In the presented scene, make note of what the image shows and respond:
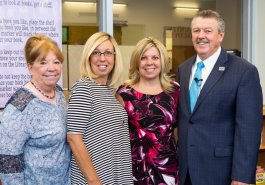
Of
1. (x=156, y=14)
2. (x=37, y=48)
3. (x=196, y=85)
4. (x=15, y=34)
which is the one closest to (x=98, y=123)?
(x=37, y=48)

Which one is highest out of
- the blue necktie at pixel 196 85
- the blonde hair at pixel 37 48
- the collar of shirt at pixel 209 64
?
the blonde hair at pixel 37 48

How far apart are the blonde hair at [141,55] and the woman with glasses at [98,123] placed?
249mm

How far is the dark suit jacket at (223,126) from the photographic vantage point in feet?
8.16

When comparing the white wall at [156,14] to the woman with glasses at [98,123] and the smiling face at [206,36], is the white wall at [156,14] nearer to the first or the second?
the smiling face at [206,36]

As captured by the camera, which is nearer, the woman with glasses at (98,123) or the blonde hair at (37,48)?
the blonde hair at (37,48)

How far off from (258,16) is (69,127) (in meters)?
3.10

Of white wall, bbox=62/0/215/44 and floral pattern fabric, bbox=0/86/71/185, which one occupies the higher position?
white wall, bbox=62/0/215/44

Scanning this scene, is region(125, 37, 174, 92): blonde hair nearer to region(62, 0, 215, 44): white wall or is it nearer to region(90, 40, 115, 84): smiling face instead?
region(90, 40, 115, 84): smiling face

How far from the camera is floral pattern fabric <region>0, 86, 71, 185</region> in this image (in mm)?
2061

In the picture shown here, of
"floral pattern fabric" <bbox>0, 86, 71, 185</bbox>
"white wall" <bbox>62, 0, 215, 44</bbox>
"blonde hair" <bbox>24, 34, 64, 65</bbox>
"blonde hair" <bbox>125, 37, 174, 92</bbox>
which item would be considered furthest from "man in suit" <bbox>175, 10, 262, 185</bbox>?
"white wall" <bbox>62, 0, 215, 44</bbox>

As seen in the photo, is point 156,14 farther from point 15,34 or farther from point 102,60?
point 102,60

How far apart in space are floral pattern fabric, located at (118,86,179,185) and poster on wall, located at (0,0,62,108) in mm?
1006

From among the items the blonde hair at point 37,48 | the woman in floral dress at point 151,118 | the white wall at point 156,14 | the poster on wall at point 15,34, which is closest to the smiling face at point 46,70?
the blonde hair at point 37,48

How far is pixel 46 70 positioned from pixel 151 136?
828mm
